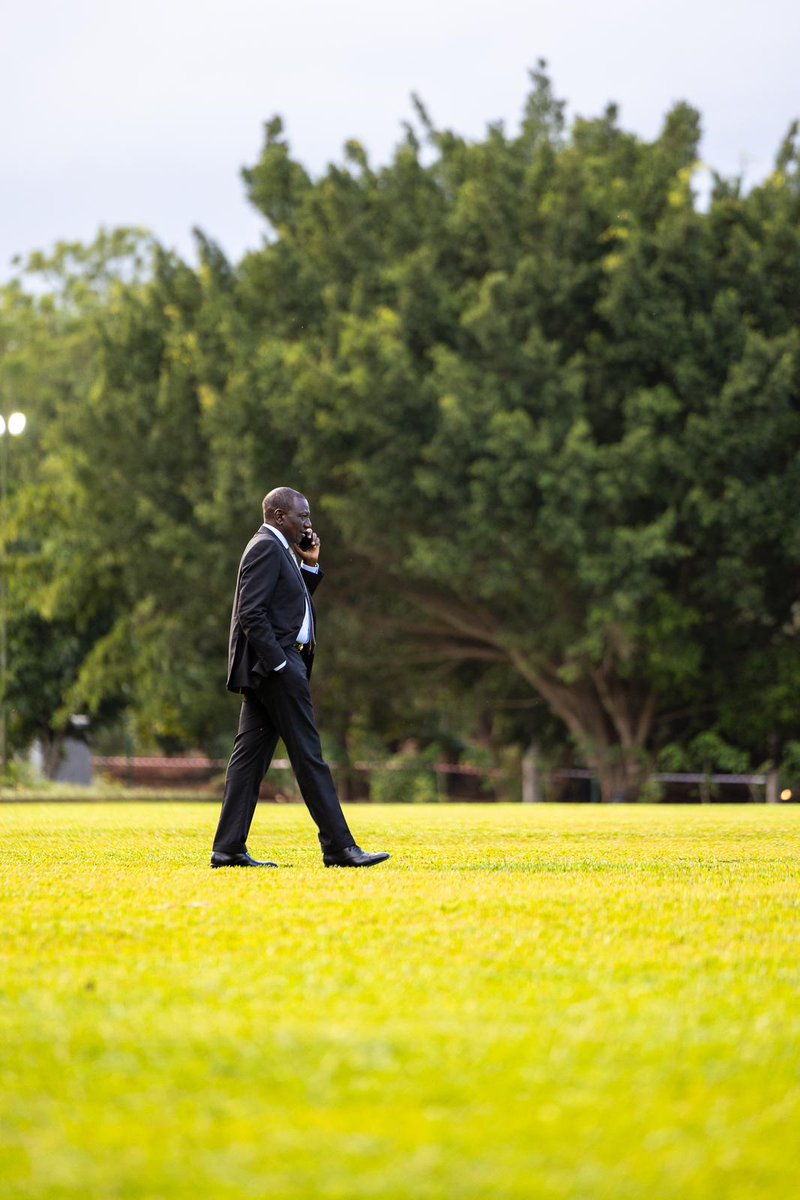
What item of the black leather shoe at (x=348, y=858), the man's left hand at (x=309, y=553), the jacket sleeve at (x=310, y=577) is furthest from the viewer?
the jacket sleeve at (x=310, y=577)

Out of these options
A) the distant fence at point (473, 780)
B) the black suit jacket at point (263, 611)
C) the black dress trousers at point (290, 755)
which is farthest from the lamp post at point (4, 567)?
the black suit jacket at point (263, 611)

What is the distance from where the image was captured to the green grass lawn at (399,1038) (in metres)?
3.25

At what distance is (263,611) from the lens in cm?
961

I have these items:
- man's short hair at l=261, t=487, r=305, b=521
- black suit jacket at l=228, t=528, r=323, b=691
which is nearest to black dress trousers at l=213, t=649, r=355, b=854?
black suit jacket at l=228, t=528, r=323, b=691

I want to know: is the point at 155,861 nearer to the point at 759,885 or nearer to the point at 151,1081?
the point at 759,885

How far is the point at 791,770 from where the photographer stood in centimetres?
3497

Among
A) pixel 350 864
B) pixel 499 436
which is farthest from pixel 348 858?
pixel 499 436

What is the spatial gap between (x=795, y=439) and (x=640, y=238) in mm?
4776

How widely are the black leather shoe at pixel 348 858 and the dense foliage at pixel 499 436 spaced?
20.5 m

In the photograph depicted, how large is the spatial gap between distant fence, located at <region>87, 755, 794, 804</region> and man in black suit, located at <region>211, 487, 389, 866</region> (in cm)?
2502

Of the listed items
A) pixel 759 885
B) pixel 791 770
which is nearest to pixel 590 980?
pixel 759 885

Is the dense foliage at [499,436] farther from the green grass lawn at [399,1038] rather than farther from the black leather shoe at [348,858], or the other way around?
the green grass lawn at [399,1038]

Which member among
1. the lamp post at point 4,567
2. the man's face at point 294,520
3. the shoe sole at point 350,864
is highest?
the lamp post at point 4,567

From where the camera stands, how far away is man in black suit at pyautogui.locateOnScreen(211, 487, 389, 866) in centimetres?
964
